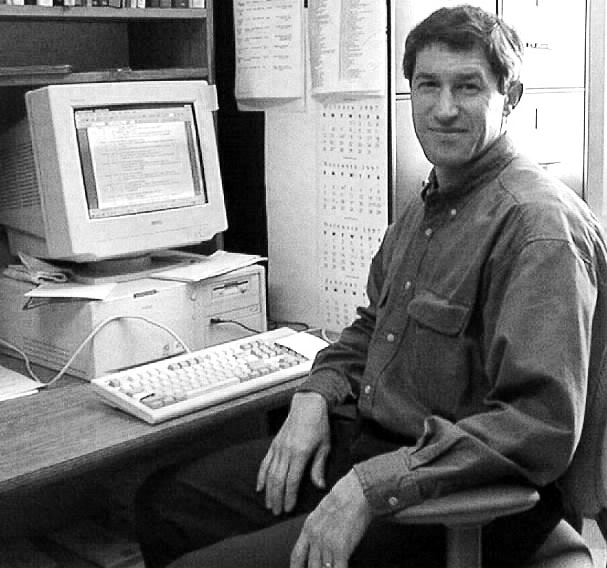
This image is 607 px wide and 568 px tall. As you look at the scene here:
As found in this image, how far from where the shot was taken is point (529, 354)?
4.72ft

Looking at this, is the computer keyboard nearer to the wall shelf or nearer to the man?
the man

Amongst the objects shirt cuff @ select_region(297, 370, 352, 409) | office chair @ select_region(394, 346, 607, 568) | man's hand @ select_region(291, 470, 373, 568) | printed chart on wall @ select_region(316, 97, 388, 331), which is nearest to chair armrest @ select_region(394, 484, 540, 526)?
office chair @ select_region(394, 346, 607, 568)

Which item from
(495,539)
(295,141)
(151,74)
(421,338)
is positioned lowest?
(495,539)

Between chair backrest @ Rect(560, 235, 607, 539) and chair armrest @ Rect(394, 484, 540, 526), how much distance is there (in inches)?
7.2

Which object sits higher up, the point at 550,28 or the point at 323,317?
the point at 550,28

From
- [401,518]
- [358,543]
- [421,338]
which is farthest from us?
[421,338]

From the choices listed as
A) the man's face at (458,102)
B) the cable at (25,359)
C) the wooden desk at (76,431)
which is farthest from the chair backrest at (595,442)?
the cable at (25,359)

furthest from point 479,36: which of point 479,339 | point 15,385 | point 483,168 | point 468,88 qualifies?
point 15,385

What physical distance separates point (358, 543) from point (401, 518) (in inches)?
5.2

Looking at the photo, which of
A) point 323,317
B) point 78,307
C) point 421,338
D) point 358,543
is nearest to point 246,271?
point 323,317

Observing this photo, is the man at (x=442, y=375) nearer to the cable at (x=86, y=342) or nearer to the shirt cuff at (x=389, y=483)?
the shirt cuff at (x=389, y=483)

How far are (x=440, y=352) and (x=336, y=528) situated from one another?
34 centimetres

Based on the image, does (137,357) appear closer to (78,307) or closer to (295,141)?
(78,307)

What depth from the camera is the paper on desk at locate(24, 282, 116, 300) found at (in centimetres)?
206
